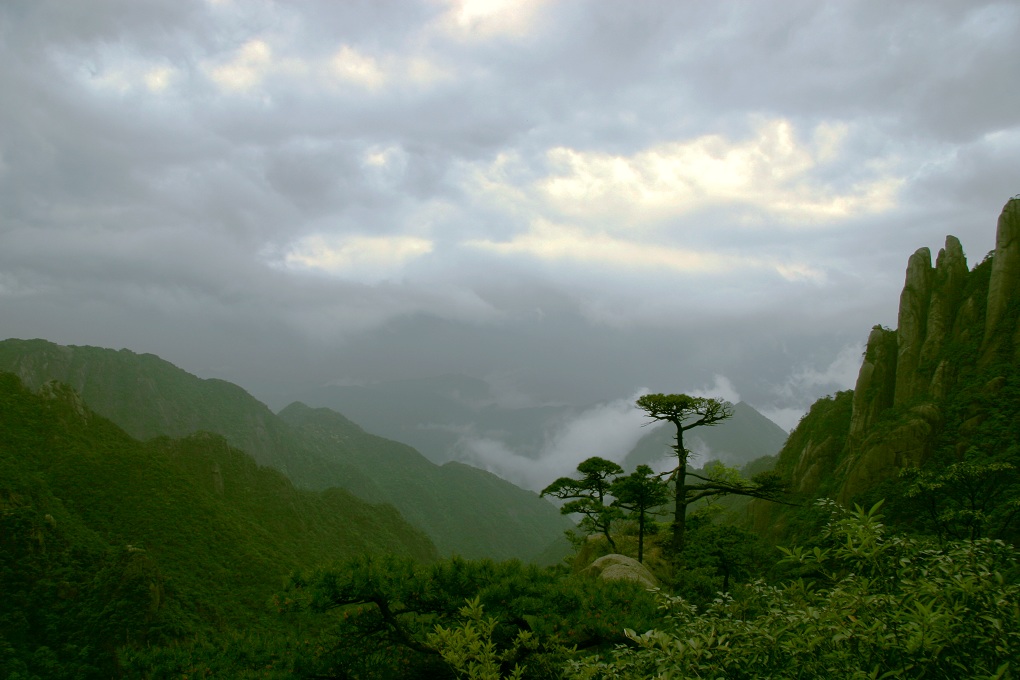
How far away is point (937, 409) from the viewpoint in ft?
92.6

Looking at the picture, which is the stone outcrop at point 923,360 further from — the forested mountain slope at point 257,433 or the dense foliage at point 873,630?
the forested mountain slope at point 257,433

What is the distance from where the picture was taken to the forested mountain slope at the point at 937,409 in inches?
869

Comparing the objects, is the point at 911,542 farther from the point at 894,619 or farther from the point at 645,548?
the point at 645,548

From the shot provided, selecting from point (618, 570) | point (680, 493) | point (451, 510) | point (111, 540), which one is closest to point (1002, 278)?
point (680, 493)

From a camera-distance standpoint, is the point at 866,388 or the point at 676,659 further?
the point at 866,388

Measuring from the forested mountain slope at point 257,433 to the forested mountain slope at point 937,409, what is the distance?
10744cm

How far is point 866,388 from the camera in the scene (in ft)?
114

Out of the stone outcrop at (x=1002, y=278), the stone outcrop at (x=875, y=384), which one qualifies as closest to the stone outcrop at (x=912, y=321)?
the stone outcrop at (x=875, y=384)

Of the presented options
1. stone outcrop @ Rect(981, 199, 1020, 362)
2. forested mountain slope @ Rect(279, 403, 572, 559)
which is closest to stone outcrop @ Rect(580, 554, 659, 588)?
stone outcrop @ Rect(981, 199, 1020, 362)

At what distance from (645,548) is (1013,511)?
18524mm

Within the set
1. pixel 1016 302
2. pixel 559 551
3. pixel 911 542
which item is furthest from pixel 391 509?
pixel 911 542

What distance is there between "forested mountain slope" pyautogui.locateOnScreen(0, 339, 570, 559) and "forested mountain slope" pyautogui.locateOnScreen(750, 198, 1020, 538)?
107m

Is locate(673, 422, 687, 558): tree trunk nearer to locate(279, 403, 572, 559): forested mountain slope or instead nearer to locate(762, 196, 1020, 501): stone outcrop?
locate(762, 196, 1020, 501): stone outcrop

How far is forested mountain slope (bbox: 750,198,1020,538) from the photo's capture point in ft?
72.4
